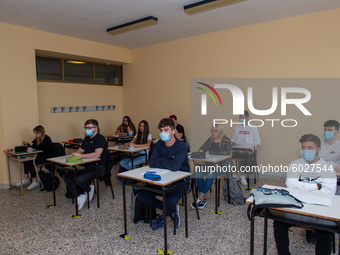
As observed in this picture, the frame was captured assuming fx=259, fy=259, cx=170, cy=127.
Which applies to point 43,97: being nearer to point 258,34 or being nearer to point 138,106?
point 138,106

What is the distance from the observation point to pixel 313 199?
2094mm

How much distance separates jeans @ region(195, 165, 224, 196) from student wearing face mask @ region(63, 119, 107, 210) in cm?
147

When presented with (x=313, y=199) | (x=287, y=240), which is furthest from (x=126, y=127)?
(x=313, y=199)

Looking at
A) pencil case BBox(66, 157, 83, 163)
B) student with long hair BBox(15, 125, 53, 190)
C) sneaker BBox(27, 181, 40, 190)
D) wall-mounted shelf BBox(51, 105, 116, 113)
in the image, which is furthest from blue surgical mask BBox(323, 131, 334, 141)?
wall-mounted shelf BBox(51, 105, 116, 113)

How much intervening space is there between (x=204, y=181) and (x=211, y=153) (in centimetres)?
50

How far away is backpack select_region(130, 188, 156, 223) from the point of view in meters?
3.23

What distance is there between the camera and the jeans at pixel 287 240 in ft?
6.90

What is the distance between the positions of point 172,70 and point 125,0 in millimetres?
2767

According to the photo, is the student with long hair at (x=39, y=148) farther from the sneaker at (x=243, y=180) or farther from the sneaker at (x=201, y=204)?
the sneaker at (x=243, y=180)

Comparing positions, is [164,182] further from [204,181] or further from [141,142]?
[141,142]

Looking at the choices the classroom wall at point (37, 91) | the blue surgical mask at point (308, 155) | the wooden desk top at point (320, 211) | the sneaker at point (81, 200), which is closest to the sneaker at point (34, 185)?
the classroom wall at point (37, 91)

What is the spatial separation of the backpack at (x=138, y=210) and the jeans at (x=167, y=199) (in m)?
0.14

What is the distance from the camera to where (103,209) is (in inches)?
150

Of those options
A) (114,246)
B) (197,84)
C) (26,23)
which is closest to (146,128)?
(197,84)
